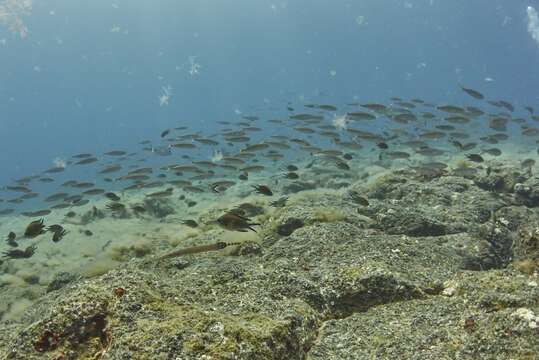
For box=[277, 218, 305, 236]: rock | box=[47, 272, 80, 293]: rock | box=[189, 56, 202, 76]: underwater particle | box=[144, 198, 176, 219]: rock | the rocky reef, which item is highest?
the rocky reef

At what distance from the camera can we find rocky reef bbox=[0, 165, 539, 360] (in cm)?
329

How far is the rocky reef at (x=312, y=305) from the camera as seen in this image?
329 cm

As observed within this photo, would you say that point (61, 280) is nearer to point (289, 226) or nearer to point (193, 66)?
point (289, 226)

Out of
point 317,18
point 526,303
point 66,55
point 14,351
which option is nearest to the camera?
point 14,351

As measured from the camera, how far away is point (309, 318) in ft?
13.8

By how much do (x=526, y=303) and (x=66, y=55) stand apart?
13252 cm

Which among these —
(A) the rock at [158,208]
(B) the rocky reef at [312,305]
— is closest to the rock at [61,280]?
(B) the rocky reef at [312,305]

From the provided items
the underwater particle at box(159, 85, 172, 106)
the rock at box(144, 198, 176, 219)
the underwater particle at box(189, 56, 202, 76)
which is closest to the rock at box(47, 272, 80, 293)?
the rock at box(144, 198, 176, 219)

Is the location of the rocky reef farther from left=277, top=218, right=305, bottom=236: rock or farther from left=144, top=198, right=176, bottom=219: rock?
left=144, top=198, right=176, bottom=219: rock

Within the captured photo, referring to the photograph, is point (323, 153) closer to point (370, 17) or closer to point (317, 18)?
point (317, 18)

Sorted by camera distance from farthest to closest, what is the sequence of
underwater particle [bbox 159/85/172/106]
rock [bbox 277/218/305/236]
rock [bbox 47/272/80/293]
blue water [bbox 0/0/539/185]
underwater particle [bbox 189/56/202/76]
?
underwater particle [bbox 159/85/172/106] → underwater particle [bbox 189/56/202/76] → blue water [bbox 0/0/539/185] → rock [bbox 47/272/80/293] → rock [bbox 277/218/305/236]

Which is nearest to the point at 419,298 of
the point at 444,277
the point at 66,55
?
the point at 444,277

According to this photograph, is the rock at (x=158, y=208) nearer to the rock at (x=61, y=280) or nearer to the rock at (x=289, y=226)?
the rock at (x=61, y=280)

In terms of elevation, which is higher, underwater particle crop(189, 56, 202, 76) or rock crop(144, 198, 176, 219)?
rock crop(144, 198, 176, 219)
